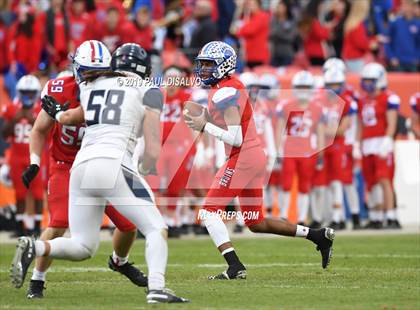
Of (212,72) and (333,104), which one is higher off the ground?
(333,104)

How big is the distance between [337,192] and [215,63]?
623 cm

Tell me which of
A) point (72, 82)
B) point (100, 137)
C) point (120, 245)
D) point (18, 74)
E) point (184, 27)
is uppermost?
point (184, 27)

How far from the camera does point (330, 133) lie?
15273 millimetres

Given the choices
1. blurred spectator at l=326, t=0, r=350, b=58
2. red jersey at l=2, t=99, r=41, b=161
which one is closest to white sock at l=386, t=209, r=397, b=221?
blurred spectator at l=326, t=0, r=350, b=58

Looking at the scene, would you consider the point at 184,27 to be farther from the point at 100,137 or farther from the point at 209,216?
the point at 100,137

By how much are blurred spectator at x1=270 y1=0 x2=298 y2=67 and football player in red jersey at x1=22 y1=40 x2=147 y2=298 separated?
10.2 m

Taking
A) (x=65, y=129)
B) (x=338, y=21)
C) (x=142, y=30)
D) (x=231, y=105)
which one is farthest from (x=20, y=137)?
(x=338, y=21)

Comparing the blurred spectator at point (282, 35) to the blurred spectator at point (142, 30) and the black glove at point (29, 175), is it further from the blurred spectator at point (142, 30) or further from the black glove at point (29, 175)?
the black glove at point (29, 175)

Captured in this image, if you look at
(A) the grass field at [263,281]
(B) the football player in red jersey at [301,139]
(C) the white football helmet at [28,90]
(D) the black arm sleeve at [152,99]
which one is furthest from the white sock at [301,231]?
(C) the white football helmet at [28,90]

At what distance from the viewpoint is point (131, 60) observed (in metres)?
7.76

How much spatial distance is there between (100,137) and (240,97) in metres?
2.13

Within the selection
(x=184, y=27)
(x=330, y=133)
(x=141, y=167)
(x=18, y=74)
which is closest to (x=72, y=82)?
(x=141, y=167)

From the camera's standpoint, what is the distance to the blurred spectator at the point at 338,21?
18.2m

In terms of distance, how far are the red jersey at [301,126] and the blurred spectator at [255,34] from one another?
243cm
